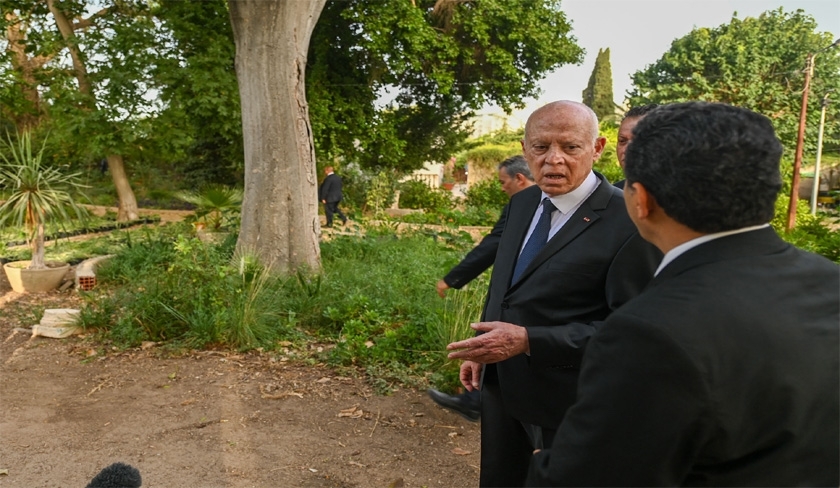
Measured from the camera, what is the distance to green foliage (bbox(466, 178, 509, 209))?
2450 centimetres

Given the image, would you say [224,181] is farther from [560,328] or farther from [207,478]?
[560,328]

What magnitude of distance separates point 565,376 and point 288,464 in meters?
2.27

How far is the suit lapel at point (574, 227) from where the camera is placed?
236 cm

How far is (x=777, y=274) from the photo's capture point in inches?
49.4

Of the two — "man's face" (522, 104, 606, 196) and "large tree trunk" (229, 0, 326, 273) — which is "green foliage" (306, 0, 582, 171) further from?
"man's face" (522, 104, 606, 196)

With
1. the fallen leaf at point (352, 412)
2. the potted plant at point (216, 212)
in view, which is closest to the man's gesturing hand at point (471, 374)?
the fallen leaf at point (352, 412)

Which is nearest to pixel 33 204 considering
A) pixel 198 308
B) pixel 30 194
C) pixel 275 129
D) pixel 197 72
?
pixel 30 194

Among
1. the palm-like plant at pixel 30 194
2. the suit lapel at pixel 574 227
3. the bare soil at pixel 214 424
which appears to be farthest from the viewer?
the palm-like plant at pixel 30 194

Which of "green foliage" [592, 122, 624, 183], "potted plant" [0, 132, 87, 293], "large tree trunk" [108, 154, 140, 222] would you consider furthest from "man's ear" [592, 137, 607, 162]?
"green foliage" [592, 122, 624, 183]

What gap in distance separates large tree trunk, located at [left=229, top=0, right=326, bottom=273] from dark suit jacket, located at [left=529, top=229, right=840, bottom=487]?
6.85 meters

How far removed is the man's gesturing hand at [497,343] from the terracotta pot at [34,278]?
325 inches

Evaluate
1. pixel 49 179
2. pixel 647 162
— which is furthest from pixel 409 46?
pixel 647 162

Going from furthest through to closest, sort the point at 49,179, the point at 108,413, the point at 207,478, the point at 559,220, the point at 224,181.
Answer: the point at 224,181 < the point at 49,179 < the point at 108,413 < the point at 207,478 < the point at 559,220

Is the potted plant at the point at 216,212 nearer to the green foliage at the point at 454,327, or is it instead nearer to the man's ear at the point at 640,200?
the green foliage at the point at 454,327
